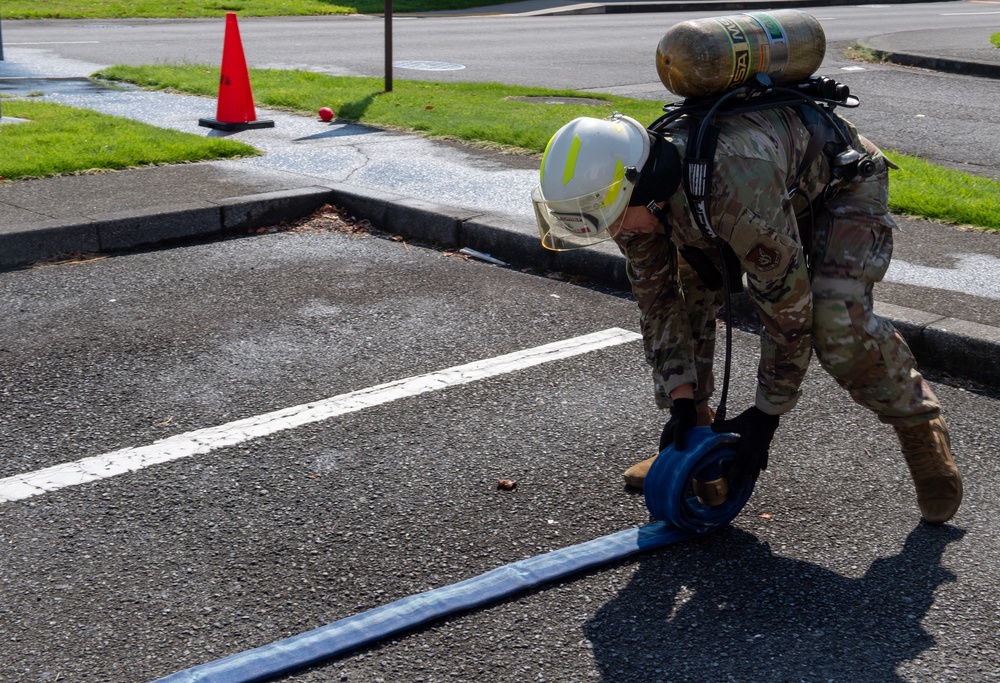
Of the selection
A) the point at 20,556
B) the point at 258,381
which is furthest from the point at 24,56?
the point at 20,556

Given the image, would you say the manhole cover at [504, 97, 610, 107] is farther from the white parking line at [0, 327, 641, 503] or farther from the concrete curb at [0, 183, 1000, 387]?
the white parking line at [0, 327, 641, 503]

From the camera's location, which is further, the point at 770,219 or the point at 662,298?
the point at 662,298

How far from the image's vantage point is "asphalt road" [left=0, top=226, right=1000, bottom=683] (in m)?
2.69

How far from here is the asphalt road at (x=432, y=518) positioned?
2.69 m

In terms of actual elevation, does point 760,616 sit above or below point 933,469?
below

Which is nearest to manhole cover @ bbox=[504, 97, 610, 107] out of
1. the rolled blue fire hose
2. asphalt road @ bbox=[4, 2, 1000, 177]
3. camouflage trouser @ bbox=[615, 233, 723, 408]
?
asphalt road @ bbox=[4, 2, 1000, 177]

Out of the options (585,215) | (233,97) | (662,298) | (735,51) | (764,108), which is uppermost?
(735,51)

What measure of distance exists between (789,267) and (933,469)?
0.84 m

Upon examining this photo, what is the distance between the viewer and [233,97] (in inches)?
354

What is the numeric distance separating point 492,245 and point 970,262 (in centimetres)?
245

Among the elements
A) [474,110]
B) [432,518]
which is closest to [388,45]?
[474,110]

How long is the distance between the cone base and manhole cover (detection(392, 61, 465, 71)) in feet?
16.0

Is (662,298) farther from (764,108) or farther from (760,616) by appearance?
(760,616)

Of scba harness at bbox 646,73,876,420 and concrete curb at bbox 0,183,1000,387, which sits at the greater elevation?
scba harness at bbox 646,73,876,420
